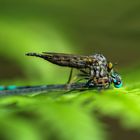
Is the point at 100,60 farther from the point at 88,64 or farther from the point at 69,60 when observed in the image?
the point at 69,60

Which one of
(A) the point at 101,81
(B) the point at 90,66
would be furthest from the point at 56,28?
(A) the point at 101,81

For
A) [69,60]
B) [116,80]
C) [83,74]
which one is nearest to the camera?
[116,80]

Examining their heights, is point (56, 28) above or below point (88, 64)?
above

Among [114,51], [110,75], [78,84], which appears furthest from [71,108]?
[114,51]

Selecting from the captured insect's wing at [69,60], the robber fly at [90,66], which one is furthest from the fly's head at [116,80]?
the captured insect's wing at [69,60]

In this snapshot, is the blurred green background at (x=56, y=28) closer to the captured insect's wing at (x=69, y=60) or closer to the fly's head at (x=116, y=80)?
the fly's head at (x=116, y=80)

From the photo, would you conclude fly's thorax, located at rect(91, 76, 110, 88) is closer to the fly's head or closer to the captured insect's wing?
the fly's head

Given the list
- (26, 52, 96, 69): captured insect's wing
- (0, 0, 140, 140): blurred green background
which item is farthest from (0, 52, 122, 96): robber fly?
(0, 0, 140, 140): blurred green background

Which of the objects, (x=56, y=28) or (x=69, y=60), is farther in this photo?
(x=56, y=28)
